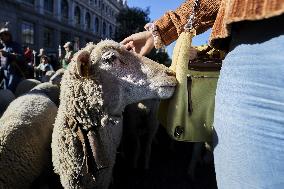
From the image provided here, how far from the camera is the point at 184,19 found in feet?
4.83

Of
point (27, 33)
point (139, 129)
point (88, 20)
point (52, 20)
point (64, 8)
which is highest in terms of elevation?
point (88, 20)

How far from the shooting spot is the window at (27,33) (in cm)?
2875

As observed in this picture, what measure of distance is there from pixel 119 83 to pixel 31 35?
30.3 metres

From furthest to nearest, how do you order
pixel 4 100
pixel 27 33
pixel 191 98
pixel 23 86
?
1. pixel 27 33
2. pixel 23 86
3. pixel 4 100
4. pixel 191 98

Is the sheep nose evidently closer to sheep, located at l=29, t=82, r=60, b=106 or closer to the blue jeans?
the blue jeans

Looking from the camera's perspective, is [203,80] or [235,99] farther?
[203,80]

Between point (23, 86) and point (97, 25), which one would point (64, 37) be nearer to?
point (97, 25)

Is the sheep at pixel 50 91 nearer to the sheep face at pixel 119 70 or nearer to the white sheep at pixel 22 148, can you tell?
the white sheep at pixel 22 148

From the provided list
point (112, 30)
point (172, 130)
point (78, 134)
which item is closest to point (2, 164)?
point (78, 134)

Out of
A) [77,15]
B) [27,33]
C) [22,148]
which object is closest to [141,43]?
[22,148]

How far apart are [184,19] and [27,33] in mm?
30073

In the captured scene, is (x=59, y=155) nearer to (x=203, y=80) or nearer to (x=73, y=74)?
(x=73, y=74)

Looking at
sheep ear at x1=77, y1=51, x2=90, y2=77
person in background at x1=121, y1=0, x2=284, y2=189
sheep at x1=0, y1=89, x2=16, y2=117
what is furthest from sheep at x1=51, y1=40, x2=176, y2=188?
sheep at x1=0, y1=89, x2=16, y2=117

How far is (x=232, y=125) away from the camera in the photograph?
0.92m
